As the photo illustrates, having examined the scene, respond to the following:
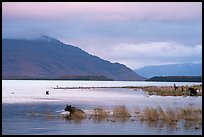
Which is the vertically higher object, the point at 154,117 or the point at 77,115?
the point at 77,115

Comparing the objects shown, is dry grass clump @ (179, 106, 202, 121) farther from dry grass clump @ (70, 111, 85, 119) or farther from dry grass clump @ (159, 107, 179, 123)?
dry grass clump @ (70, 111, 85, 119)

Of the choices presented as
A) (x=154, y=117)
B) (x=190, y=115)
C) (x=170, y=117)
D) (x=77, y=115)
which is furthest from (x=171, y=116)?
(x=77, y=115)

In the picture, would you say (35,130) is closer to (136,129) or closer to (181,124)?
(136,129)

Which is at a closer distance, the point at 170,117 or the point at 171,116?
the point at 170,117

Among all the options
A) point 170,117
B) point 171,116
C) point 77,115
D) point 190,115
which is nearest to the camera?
point 170,117

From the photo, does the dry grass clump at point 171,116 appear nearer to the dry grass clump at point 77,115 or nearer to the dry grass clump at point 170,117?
the dry grass clump at point 170,117

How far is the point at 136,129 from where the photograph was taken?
23.6 metres

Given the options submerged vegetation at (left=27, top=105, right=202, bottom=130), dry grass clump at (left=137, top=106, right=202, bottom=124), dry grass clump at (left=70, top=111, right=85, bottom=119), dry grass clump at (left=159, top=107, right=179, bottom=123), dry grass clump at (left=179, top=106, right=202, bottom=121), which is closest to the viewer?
submerged vegetation at (left=27, top=105, right=202, bottom=130)

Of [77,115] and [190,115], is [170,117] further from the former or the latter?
[77,115]

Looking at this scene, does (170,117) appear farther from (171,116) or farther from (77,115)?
(77,115)

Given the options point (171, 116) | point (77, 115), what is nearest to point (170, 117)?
point (171, 116)

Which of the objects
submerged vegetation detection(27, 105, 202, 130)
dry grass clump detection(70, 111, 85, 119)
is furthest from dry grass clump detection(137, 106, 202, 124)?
dry grass clump detection(70, 111, 85, 119)

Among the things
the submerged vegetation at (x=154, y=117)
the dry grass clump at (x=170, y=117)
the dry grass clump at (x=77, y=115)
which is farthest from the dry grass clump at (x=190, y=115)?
the dry grass clump at (x=77, y=115)

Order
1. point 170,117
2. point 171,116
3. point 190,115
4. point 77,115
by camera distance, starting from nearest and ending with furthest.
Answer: point 170,117 → point 171,116 → point 190,115 → point 77,115
